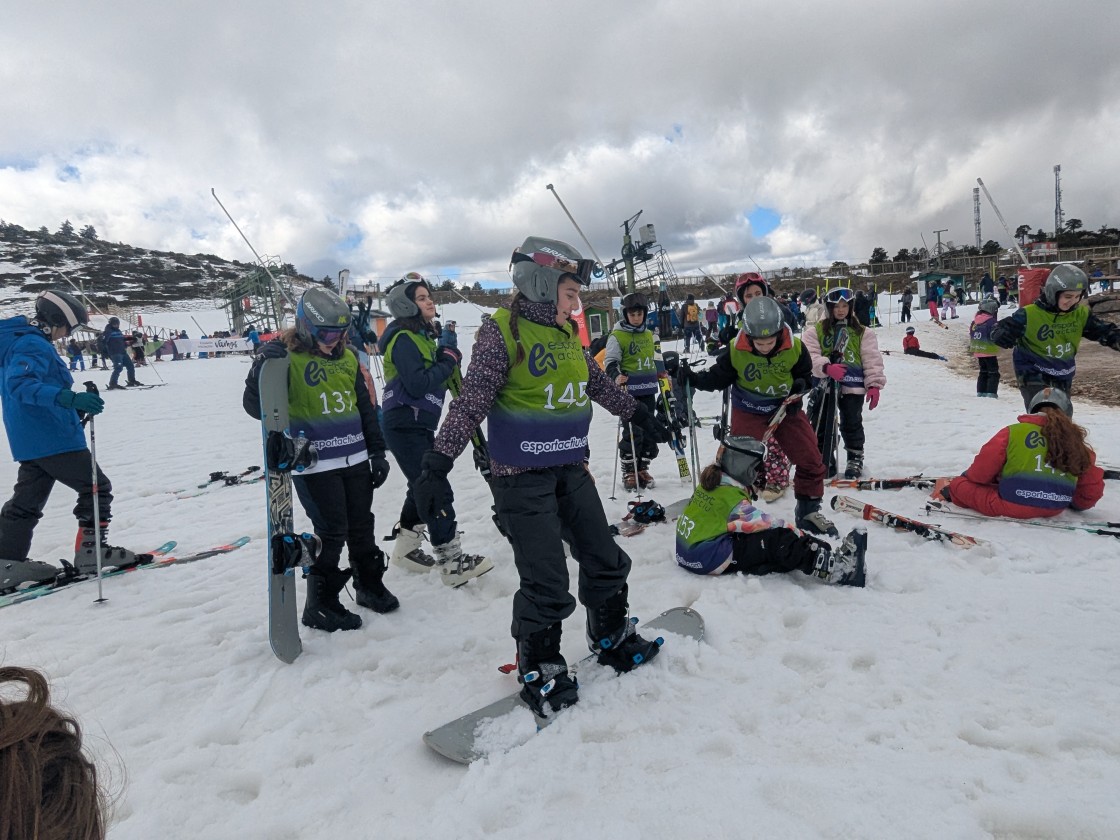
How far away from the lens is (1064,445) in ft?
14.7

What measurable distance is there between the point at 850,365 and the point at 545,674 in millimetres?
5219

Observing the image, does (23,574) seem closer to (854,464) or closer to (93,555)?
(93,555)

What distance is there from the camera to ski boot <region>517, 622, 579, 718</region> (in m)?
2.76

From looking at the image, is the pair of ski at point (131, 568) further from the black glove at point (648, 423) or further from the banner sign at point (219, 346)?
the banner sign at point (219, 346)

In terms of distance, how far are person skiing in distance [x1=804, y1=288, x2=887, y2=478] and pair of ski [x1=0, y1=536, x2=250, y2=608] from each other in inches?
241

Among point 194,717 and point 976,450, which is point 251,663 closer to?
point 194,717

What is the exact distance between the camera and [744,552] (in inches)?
158

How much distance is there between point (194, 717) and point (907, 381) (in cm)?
1442

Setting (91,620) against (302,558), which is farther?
(91,620)

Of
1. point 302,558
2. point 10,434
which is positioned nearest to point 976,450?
point 302,558

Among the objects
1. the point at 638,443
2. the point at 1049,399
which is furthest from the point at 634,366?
the point at 1049,399

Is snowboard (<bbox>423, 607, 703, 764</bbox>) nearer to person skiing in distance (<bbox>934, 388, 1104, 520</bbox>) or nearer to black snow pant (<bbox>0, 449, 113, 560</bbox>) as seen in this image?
person skiing in distance (<bbox>934, 388, 1104, 520</bbox>)

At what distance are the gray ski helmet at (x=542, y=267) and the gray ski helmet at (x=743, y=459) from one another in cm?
187

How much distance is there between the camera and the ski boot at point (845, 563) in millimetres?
3789
